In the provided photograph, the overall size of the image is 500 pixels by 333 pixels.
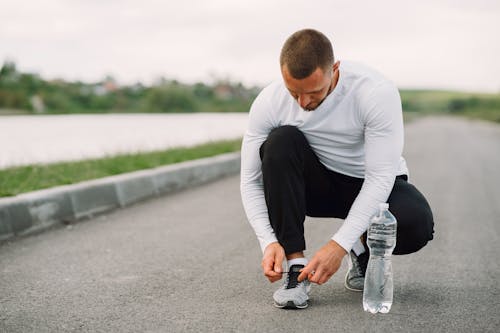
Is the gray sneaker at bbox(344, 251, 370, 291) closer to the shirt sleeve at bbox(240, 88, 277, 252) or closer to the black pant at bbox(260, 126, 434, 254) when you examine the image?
the black pant at bbox(260, 126, 434, 254)

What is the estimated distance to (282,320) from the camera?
8.94 ft

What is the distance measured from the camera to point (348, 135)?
9.73 ft

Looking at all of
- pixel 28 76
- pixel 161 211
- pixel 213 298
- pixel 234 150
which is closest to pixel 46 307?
pixel 213 298

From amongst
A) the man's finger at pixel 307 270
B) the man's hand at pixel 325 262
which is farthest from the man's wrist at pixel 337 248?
the man's finger at pixel 307 270

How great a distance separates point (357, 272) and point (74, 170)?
4.91m

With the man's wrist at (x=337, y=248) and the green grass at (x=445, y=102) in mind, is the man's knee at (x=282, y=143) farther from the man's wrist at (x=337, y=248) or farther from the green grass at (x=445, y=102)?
the green grass at (x=445, y=102)

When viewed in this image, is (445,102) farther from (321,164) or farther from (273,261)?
(273,261)

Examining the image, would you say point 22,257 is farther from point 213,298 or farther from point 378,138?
point 378,138

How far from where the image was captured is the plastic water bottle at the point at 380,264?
2859 millimetres

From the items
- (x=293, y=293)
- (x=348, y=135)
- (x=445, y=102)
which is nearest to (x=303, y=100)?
(x=348, y=135)

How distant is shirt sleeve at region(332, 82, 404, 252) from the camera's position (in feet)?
8.99

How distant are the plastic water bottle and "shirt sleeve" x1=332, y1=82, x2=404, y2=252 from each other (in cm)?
9

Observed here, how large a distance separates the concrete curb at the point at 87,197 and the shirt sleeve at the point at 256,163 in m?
2.54

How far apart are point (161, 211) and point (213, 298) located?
297cm
